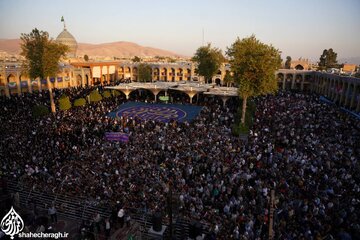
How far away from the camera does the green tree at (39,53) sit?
105 feet

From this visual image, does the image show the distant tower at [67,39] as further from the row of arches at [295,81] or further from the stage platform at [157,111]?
the row of arches at [295,81]

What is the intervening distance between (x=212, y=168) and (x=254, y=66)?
14.3m

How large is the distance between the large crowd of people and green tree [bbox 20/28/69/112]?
7.81m

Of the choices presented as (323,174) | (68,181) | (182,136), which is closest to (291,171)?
(323,174)

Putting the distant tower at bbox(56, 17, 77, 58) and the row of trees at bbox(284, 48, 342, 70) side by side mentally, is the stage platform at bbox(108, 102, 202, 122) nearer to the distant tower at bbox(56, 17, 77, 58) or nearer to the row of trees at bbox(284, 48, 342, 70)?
the distant tower at bbox(56, 17, 77, 58)

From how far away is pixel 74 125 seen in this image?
25234 millimetres

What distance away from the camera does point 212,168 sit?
16234mm

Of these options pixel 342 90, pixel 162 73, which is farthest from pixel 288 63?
pixel 162 73

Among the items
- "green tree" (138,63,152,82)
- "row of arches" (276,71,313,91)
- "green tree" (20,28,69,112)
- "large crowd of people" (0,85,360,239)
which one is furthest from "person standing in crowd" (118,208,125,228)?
"row of arches" (276,71,313,91)

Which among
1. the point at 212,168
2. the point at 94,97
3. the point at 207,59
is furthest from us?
the point at 207,59

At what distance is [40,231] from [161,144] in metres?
10.7

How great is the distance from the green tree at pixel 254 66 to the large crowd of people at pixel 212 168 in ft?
11.5

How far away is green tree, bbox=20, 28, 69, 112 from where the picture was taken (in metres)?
31.9

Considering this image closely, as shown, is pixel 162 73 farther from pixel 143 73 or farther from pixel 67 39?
pixel 67 39
